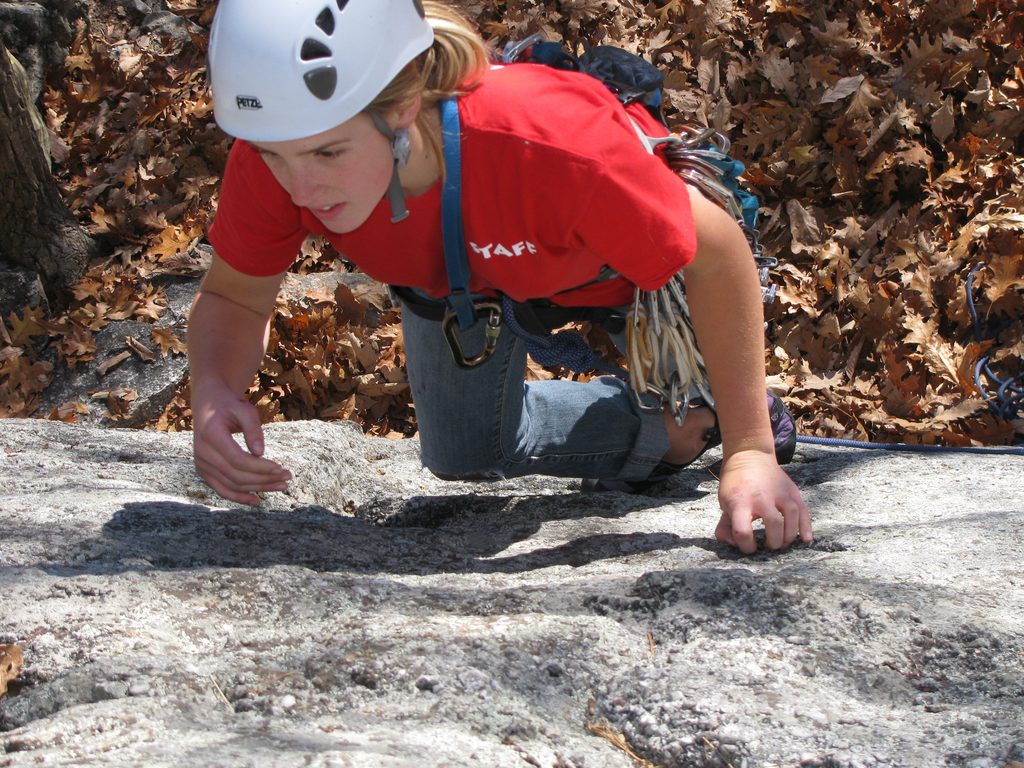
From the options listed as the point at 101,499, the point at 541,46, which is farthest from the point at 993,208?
the point at 101,499

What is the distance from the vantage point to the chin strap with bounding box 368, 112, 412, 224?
7.37ft

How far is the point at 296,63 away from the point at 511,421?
1434 mm

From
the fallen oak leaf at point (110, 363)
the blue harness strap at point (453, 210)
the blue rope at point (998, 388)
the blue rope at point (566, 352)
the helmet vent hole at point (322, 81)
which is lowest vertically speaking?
the blue rope at point (998, 388)

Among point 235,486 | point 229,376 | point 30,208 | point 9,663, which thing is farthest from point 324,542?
point 30,208

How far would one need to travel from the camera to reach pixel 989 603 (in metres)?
2.03

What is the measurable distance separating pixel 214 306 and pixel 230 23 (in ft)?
2.71

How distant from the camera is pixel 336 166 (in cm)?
222

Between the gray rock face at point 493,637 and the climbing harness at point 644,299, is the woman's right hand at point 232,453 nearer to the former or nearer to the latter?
the gray rock face at point 493,637

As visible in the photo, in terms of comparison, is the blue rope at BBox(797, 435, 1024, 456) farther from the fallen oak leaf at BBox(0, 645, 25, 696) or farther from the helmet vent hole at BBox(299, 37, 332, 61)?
the fallen oak leaf at BBox(0, 645, 25, 696)

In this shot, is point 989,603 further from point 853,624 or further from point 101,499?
point 101,499

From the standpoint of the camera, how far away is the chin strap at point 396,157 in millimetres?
2246

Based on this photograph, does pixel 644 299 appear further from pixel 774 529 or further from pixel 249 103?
pixel 249 103

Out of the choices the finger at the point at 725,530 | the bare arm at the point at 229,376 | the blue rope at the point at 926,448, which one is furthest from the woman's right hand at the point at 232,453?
the blue rope at the point at 926,448

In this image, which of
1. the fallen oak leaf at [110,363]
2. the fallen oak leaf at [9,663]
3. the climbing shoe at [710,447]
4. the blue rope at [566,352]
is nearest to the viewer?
the fallen oak leaf at [9,663]
